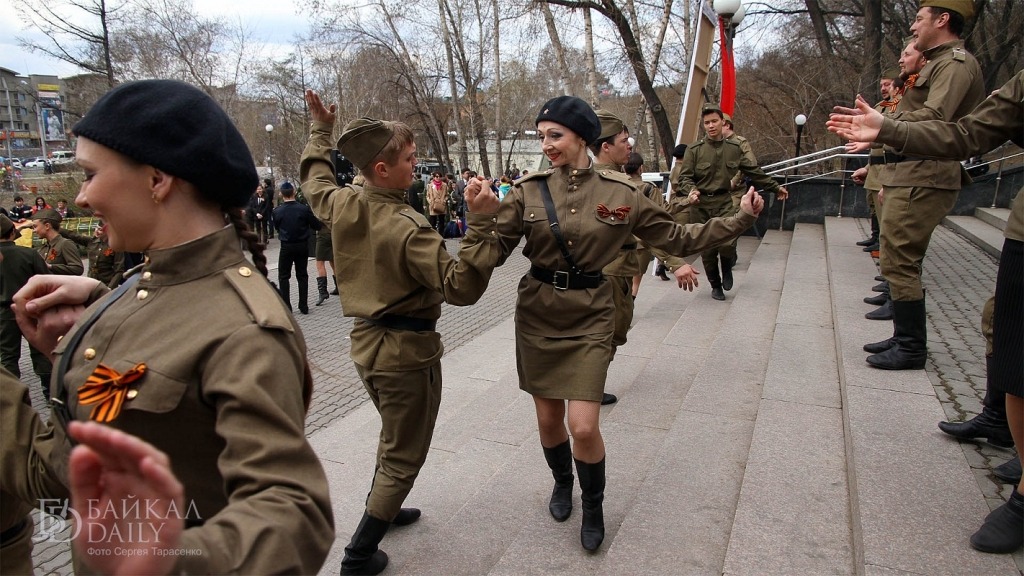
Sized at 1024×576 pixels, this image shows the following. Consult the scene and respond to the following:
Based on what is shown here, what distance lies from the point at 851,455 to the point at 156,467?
3295 millimetres

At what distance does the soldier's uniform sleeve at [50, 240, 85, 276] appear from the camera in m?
6.71

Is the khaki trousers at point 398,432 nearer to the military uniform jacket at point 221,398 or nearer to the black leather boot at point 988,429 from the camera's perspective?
the military uniform jacket at point 221,398

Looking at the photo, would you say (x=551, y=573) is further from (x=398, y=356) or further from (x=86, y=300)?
(x=86, y=300)

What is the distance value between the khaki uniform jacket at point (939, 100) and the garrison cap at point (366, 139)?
297cm

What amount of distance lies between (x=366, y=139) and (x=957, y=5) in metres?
3.57

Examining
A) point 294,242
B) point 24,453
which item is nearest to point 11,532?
point 24,453

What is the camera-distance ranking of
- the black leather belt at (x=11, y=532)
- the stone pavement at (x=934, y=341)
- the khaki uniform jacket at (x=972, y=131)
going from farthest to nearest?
1. the stone pavement at (x=934, y=341)
2. the khaki uniform jacket at (x=972, y=131)
3. the black leather belt at (x=11, y=532)

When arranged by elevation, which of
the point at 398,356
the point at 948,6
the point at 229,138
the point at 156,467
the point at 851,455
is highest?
the point at 948,6

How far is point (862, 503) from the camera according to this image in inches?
111

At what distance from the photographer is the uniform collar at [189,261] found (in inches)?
55.2

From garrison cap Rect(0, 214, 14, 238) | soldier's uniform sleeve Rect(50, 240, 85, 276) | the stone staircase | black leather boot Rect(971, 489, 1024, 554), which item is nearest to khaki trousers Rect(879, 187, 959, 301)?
the stone staircase

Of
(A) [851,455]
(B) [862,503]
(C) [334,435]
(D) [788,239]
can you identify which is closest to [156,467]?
(B) [862,503]

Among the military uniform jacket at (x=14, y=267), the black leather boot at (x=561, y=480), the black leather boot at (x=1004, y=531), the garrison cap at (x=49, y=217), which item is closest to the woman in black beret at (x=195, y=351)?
the black leather boot at (x=561, y=480)

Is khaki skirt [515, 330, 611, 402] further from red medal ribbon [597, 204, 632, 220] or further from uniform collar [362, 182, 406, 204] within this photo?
uniform collar [362, 182, 406, 204]
